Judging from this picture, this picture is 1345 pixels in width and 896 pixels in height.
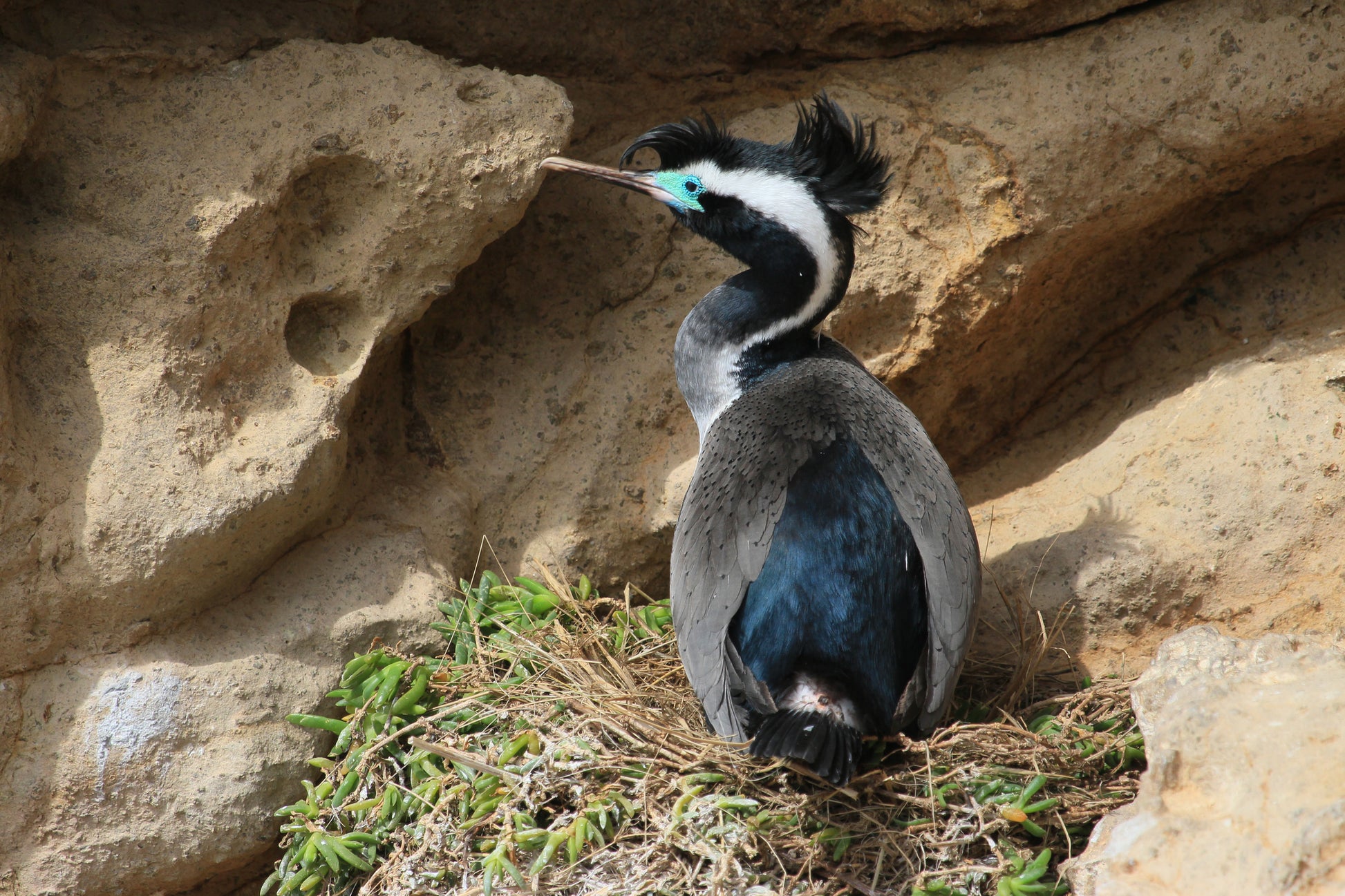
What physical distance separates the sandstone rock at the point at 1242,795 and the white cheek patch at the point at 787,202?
5.49 ft

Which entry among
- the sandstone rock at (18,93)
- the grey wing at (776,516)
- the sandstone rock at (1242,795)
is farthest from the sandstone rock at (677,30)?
the sandstone rock at (1242,795)

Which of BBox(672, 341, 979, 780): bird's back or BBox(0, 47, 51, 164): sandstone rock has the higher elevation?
BBox(0, 47, 51, 164): sandstone rock

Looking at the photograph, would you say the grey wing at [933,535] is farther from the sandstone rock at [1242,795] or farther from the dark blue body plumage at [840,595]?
the sandstone rock at [1242,795]

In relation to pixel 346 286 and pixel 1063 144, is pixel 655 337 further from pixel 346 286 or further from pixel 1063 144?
pixel 1063 144

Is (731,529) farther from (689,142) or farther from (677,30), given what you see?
(677,30)

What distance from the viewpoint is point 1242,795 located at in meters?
2.26

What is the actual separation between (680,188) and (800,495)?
1.14 metres

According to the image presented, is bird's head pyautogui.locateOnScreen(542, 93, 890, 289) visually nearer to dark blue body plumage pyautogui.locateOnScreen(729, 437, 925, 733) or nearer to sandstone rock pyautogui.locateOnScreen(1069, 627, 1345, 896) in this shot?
dark blue body plumage pyautogui.locateOnScreen(729, 437, 925, 733)

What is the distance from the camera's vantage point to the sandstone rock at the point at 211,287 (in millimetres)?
3225

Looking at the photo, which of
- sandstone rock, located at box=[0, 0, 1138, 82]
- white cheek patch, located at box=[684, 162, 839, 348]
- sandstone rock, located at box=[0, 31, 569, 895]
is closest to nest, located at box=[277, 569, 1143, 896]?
sandstone rock, located at box=[0, 31, 569, 895]

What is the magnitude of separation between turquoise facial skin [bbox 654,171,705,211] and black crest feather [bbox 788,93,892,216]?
341mm

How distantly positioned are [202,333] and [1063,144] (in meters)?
2.94

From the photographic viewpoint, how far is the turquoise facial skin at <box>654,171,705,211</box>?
3.68 metres

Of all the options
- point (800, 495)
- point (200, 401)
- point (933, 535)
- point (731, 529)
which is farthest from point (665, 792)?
point (200, 401)
